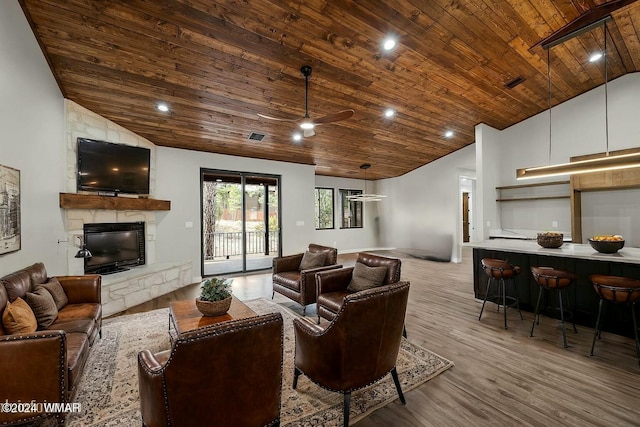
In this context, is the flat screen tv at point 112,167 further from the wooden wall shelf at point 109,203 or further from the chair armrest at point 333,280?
the chair armrest at point 333,280

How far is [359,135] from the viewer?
6125 mm

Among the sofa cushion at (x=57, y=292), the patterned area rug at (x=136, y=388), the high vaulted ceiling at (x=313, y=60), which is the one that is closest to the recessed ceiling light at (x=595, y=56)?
the high vaulted ceiling at (x=313, y=60)

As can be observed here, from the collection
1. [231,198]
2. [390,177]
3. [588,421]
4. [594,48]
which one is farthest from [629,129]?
[231,198]

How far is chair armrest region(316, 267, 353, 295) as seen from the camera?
3491mm

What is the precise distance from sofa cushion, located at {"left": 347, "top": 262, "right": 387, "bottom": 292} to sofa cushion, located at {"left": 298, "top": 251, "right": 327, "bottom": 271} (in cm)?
86

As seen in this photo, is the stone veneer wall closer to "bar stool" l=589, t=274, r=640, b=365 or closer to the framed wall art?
the framed wall art

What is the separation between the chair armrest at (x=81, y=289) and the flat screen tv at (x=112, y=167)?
181 centimetres

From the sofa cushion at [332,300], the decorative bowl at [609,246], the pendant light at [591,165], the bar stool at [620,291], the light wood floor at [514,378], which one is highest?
the pendant light at [591,165]

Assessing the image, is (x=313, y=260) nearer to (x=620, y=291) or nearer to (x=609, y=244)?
(x=620, y=291)

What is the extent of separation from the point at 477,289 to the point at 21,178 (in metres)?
6.14

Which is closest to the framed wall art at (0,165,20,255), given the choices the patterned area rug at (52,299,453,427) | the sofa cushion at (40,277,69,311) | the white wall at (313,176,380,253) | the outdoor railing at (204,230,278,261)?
the sofa cushion at (40,277,69,311)

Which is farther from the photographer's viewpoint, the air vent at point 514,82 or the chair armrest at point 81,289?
the air vent at point 514,82

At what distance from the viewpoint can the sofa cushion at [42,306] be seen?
241 centimetres

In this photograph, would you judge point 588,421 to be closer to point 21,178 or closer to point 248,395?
point 248,395
